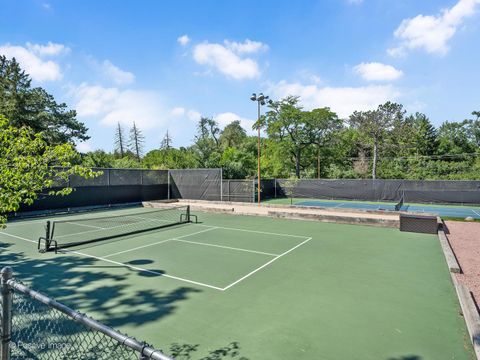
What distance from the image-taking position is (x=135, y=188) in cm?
2220

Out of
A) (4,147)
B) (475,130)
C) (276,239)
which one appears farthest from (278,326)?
(475,130)

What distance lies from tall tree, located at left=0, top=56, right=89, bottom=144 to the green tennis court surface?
21.9 meters

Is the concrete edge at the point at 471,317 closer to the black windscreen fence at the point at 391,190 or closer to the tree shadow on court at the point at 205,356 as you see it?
the tree shadow on court at the point at 205,356

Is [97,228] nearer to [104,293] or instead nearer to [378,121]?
[104,293]

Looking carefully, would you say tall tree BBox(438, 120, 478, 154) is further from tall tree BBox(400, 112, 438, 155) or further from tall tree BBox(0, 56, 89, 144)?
tall tree BBox(0, 56, 89, 144)

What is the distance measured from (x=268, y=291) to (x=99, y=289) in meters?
3.40

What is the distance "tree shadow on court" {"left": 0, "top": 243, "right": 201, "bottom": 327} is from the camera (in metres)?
5.00

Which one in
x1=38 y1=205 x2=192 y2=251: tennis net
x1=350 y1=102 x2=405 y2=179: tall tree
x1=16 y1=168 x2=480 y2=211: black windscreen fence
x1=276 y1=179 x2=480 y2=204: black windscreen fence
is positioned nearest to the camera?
x1=38 y1=205 x2=192 y2=251: tennis net

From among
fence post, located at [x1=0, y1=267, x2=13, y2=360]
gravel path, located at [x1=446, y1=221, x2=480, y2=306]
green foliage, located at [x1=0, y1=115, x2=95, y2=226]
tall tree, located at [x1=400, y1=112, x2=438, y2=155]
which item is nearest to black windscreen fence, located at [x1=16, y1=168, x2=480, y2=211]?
gravel path, located at [x1=446, y1=221, x2=480, y2=306]

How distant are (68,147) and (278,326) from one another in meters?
4.10

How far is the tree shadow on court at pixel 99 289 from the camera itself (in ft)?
16.4

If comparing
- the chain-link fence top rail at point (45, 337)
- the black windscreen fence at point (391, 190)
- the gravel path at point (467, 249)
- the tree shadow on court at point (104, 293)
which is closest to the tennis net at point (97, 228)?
the tree shadow on court at point (104, 293)

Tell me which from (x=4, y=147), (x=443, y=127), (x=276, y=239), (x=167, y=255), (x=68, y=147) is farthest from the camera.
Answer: (x=443, y=127)

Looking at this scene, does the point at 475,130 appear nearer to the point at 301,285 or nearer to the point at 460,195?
the point at 460,195
